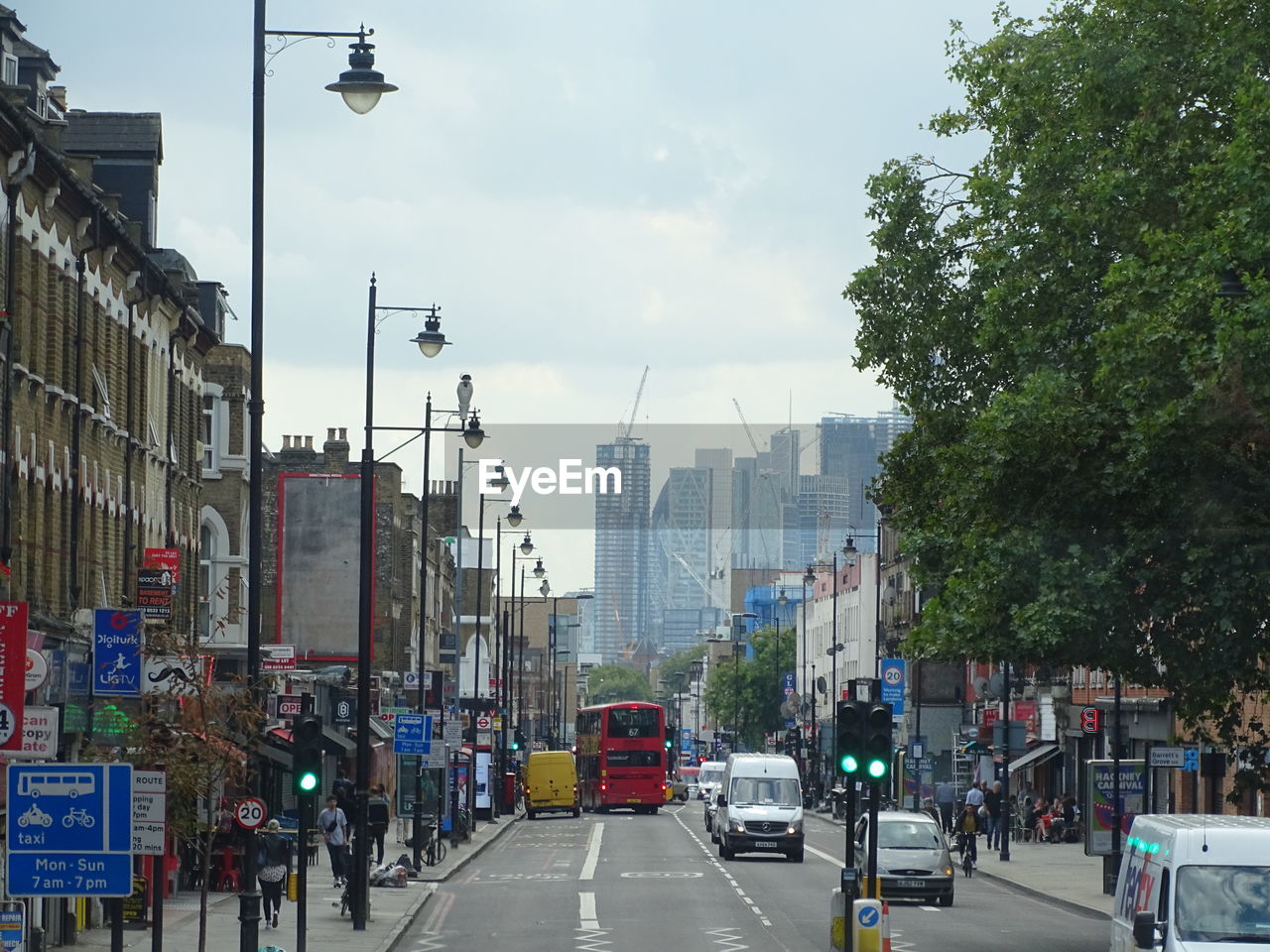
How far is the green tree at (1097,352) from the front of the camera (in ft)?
86.1

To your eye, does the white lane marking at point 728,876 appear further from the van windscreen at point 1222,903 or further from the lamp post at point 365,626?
the van windscreen at point 1222,903

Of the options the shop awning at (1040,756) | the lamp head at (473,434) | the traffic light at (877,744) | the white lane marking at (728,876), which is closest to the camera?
the traffic light at (877,744)

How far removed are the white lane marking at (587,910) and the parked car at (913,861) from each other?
16.5 ft

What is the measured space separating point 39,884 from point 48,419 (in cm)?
1681

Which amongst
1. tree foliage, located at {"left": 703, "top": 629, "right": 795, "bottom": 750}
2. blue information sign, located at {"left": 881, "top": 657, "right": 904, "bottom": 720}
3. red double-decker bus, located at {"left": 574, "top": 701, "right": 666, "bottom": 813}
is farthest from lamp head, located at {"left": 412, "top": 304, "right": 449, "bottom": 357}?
tree foliage, located at {"left": 703, "top": 629, "right": 795, "bottom": 750}

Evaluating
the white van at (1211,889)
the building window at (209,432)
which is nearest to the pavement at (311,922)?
the white van at (1211,889)

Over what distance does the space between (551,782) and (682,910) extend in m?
50.1

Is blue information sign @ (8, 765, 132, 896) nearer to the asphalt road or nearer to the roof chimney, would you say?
the asphalt road

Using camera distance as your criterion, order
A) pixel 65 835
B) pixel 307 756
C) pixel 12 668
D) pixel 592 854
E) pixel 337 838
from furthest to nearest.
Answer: pixel 592 854 → pixel 337 838 → pixel 307 756 → pixel 65 835 → pixel 12 668

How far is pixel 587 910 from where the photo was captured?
1444 inches

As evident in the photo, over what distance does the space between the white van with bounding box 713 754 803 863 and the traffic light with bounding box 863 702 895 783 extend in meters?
27.5

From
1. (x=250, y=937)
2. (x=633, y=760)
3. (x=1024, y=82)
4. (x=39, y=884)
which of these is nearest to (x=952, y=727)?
(x=633, y=760)

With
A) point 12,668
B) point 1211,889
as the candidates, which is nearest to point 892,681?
point 1211,889

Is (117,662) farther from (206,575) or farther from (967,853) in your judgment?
(967,853)
